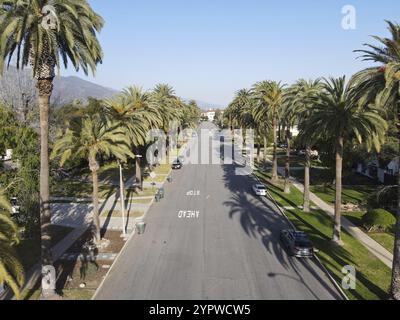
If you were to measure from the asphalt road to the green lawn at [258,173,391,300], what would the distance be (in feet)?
4.04

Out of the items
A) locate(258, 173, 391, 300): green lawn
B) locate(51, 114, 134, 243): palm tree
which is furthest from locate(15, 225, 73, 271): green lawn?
locate(258, 173, 391, 300): green lawn

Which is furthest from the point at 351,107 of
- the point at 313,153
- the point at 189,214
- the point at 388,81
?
the point at 313,153

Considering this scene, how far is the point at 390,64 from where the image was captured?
17688mm

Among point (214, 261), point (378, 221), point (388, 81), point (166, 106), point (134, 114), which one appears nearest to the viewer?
point (388, 81)

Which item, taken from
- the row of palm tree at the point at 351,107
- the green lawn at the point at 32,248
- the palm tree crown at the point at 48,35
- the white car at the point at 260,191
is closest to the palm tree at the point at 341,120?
the row of palm tree at the point at 351,107

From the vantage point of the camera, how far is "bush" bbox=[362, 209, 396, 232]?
29.0m

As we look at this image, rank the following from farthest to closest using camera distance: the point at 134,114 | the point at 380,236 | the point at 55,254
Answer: the point at 134,114, the point at 380,236, the point at 55,254

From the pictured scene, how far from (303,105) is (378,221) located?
1158 cm

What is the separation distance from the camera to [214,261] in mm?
23391

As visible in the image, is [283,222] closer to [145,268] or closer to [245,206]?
[245,206]

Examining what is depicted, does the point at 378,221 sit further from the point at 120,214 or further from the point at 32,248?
the point at 32,248

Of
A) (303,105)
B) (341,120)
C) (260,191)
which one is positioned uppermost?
(303,105)

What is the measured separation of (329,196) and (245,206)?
10.1m
